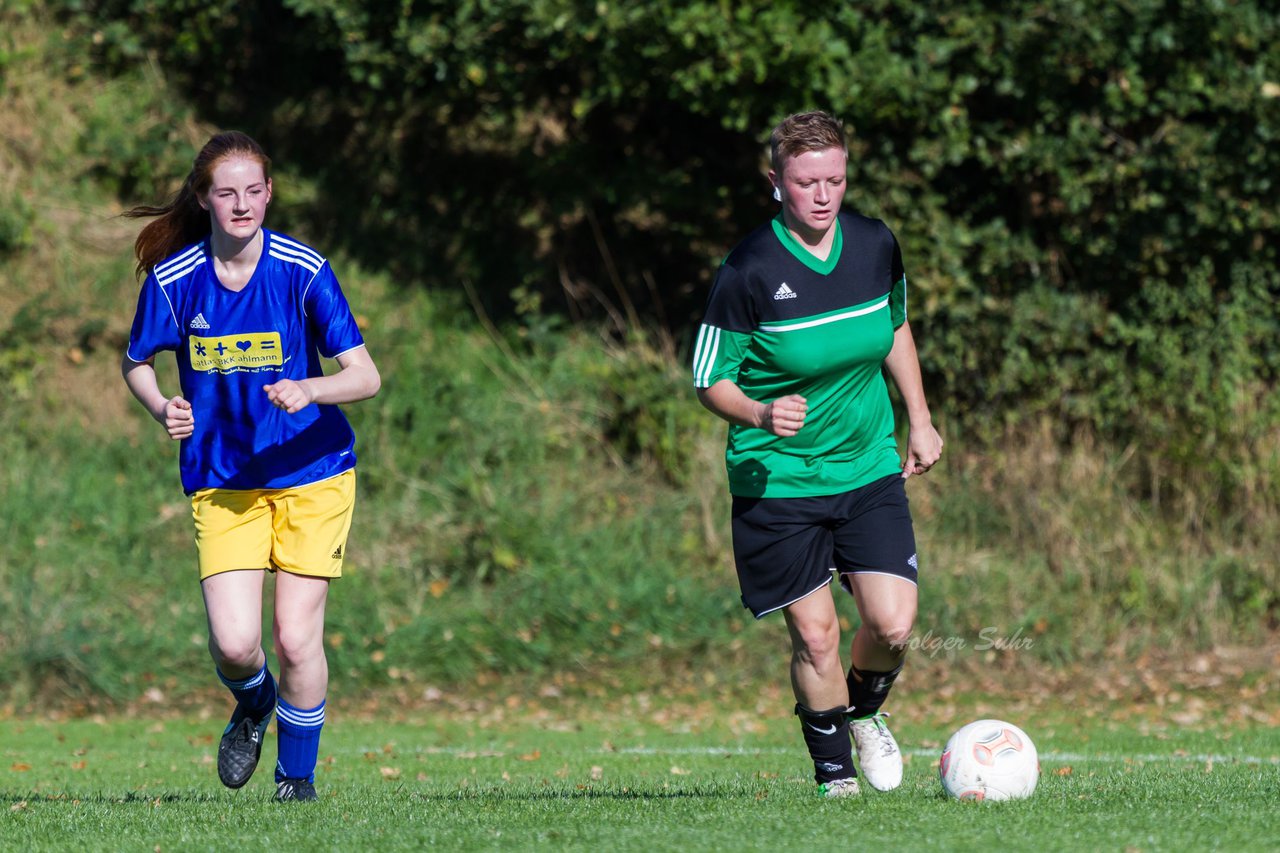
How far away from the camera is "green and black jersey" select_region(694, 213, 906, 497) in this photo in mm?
5461

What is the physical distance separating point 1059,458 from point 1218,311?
5.67 ft

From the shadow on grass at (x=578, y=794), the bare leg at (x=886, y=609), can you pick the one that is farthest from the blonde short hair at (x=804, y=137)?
the shadow on grass at (x=578, y=794)

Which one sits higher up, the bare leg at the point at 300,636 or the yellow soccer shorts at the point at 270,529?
the yellow soccer shorts at the point at 270,529

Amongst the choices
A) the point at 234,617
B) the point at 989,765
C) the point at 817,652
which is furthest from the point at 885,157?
the point at 234,617

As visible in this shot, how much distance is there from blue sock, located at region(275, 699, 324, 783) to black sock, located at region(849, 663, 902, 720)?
78.4 inches

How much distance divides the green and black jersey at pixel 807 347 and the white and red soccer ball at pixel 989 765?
98 centimetres

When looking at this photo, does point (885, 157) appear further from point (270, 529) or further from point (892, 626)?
point (270, 529)

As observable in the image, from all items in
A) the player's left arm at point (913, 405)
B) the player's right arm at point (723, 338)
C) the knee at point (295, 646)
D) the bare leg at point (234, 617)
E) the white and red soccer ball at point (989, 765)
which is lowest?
the white and red soccer ball at point (989, 765)

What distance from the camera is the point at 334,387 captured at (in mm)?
5449

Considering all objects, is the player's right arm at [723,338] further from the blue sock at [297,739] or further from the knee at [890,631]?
the blue sock at [297,739]

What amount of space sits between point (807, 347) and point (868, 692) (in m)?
1.35

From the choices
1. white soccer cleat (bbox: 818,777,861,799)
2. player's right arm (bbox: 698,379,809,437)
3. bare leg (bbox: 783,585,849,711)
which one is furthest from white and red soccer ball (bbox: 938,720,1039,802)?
player's right arm (bbox: 698,379,809,437)

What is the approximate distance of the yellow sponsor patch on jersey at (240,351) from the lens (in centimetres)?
563

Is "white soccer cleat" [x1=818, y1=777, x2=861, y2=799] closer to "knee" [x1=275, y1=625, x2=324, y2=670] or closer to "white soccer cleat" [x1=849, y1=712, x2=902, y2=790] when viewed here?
"white soccer cleat" [x1=849, y1=712, x2=902, y2=790]
